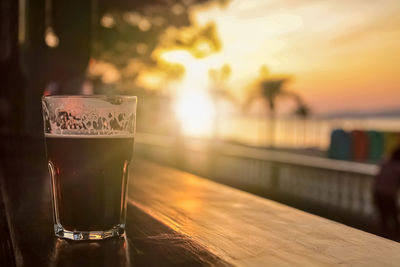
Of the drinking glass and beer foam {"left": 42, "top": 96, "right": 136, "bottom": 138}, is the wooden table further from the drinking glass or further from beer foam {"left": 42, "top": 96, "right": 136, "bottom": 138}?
beer foam {"left": 42, "top": 96, "right": 136, "bottom": 138}

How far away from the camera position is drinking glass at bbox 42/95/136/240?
2.44 feet

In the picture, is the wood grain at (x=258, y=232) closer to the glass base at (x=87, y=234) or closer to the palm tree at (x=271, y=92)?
the glass base at (x=87, y=234)

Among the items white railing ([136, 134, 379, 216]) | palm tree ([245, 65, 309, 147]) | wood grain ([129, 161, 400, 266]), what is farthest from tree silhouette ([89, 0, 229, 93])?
palm tree ([245, 65, 309, 147])

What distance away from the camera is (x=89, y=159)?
783mm

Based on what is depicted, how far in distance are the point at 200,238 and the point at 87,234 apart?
19 cm

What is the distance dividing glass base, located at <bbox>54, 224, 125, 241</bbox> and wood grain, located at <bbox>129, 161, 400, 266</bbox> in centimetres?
10

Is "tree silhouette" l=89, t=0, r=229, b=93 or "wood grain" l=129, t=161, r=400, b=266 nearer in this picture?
"wood grain" l=129, t=161, r=400, b=266

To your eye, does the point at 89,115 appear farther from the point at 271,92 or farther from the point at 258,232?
the point at 271,92

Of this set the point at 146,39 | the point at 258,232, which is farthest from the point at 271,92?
the point at 258,232

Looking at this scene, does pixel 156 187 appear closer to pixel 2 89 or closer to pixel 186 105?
pixel 2 89

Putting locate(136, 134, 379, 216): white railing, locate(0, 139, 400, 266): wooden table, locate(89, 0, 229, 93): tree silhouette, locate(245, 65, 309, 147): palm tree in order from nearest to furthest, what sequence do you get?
locate(0, 139, 400, 266): wooden table < locate(136, 134, 379, 216): white railing < locate(89, 0, 229, 93): tree silhouette < locate(245, 65, 309, 147): palm tree

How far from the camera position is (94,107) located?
0.74 m

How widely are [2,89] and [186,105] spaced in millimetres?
14333

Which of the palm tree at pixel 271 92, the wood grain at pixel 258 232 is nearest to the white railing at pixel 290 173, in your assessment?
the wood grain at pixel 258 232
